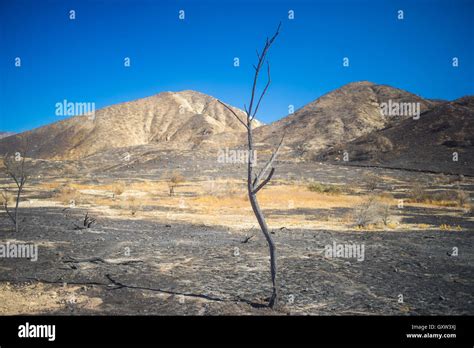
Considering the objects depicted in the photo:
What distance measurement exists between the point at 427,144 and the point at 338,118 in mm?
36018

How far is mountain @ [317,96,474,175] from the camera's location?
5653cm

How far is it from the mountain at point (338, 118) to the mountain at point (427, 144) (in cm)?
1162

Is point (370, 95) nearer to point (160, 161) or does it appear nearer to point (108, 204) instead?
point (160, 161)

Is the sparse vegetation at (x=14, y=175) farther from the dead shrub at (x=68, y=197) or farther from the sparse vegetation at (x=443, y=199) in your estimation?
the sparse vegetation at (x=443, y=199)

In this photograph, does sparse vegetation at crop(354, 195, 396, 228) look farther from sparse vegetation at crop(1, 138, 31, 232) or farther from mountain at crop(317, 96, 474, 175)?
mountain at crop(317, 96, 474, 175)

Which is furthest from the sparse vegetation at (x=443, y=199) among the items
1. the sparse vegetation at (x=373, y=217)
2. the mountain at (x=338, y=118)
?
the mountain at (x=338, y=118)

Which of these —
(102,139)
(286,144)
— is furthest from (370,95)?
(102,139)

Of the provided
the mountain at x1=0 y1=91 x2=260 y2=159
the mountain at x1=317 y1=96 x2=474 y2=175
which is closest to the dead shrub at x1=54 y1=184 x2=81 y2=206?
the mountain at x1=317 y1=96 x2=474 y2=175

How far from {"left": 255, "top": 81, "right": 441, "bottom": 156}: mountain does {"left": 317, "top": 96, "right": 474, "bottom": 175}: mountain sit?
11623 millimetres

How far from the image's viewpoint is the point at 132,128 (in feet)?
409

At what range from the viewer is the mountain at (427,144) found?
56.5 meters

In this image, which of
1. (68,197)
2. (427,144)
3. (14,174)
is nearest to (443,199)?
(68,197)
